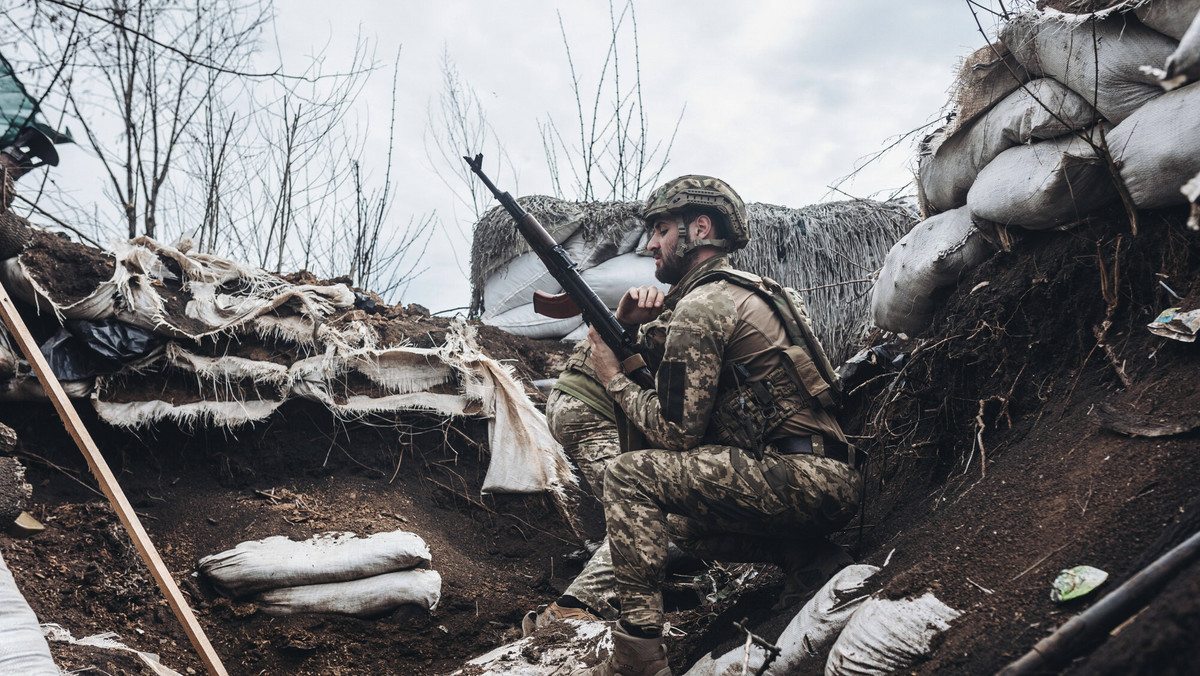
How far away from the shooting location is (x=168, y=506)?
374cm

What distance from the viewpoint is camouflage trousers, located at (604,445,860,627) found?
7.62ft

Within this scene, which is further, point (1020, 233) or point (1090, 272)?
point (1020, 233)

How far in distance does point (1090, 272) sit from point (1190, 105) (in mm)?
568

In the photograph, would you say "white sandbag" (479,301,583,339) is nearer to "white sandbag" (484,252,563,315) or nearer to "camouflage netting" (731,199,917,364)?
"white sandbag" (484,252,563,315)

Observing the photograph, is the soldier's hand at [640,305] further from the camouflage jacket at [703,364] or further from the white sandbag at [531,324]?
the white sandbag at [531,324]

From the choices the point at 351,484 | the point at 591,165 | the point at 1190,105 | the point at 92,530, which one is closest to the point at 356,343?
the point at 351,484

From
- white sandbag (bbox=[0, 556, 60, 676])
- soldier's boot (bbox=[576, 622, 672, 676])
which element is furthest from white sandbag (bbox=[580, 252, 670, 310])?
white sandbag (bbox=[0, 556, 60, 676])

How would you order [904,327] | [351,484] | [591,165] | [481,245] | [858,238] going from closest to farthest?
[904,327]
[351,484]
[858,238]
[481,245]
[591,165]

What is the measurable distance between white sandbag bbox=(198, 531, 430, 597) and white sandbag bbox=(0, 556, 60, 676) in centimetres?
136

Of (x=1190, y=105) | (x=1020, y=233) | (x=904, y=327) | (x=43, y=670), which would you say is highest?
(x=1190, y=105)

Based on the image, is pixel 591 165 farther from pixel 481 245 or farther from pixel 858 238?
pixel 858 238

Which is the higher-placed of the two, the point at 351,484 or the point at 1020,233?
the point at 1020,233

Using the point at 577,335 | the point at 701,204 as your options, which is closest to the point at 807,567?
the point at 701,204

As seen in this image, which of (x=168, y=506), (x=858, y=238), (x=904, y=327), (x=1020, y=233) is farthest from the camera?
(x=858, y=238)
